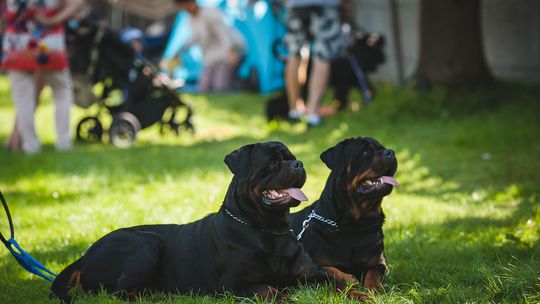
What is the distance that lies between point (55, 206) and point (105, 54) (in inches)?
166

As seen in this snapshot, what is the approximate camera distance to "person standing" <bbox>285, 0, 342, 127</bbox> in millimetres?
10586

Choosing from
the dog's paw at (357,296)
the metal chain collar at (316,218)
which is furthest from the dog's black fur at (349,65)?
the dog's paw at (357,296)

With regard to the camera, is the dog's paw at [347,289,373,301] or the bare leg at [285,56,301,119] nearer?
the dog's paw at [347,289,373,301]

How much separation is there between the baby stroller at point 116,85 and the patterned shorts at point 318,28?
1.90 metres

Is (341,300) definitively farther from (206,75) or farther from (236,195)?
(206,75)

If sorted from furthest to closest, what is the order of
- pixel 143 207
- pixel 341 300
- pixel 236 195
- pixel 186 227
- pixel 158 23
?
pixel 158 23 → pixel 143 207 → pixel 186 227 → pixel 236 195 → pixel 341 300

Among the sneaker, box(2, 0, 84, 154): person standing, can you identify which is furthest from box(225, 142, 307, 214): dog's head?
the sneaker

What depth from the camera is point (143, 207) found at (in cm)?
679

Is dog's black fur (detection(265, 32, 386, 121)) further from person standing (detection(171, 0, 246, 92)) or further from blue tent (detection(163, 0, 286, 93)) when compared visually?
blue tent (detection(163, 0, 286, 93))

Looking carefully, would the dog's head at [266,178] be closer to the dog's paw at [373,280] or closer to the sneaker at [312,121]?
the dog's paw at [373,280]

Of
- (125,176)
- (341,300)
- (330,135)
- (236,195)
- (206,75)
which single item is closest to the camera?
(341,300)

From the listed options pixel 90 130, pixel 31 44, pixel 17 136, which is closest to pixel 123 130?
pixel 90 130

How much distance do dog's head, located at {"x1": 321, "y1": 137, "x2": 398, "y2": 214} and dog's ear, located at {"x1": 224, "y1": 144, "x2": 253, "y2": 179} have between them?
65 centimetres

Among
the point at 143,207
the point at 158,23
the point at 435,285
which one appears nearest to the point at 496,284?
the point at 435,285
